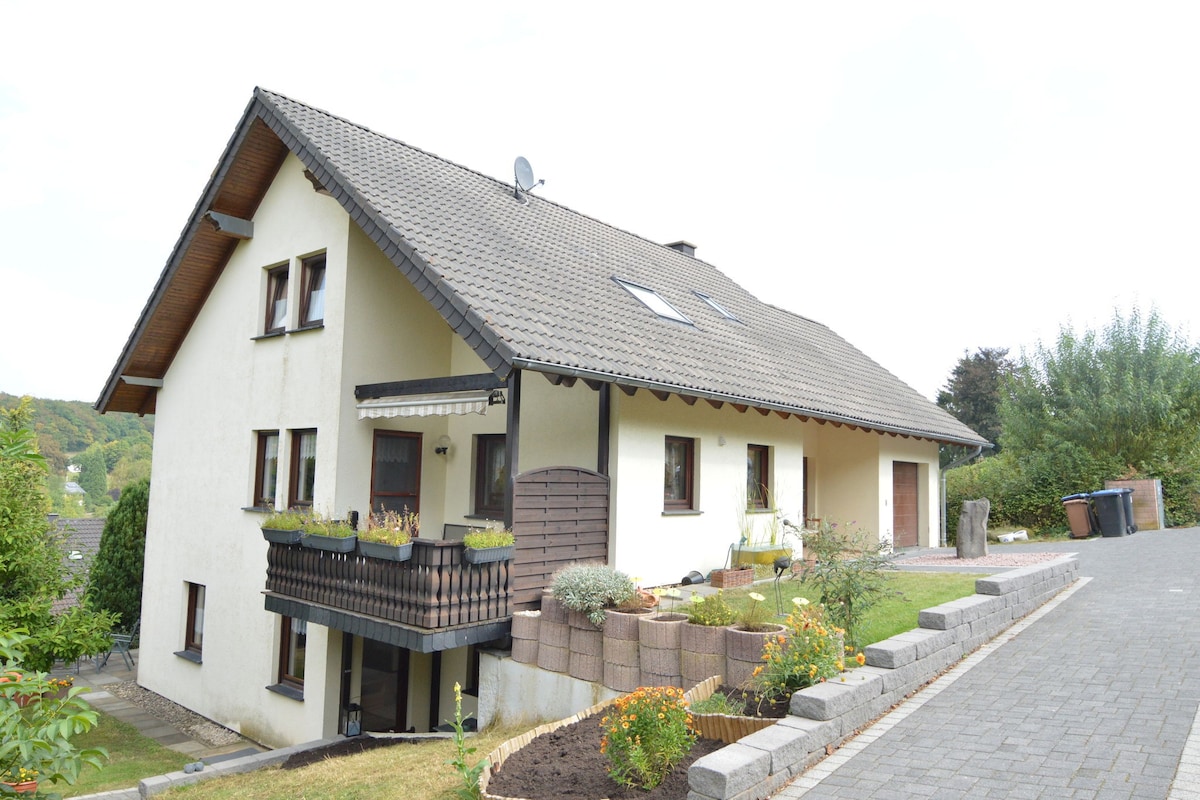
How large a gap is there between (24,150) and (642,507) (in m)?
34.1

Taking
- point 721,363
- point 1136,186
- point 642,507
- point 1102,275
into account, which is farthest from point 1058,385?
point 642,507

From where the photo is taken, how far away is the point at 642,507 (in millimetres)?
11500

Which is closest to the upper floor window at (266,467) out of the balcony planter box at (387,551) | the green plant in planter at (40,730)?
the balcony planter box at (387,551)

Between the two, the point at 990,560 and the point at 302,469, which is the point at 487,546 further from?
the point at 990,560

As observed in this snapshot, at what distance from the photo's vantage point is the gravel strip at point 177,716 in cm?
1307

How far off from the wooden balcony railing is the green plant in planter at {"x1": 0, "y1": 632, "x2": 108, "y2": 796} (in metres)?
3.93

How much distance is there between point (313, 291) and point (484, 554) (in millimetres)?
6416

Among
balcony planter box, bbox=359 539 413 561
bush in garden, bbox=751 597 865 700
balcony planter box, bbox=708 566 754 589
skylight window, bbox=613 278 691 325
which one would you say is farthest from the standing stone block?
balcony planter box, bbox=359 539 413 561

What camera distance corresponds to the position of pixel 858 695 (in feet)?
21.9

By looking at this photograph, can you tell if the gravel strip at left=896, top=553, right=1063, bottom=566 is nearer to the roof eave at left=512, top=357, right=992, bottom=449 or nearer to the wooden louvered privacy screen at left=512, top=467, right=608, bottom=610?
the roof eave at left=512, top=357, right=992, bottom=449

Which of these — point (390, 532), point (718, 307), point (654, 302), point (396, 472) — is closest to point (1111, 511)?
point (718, 307)

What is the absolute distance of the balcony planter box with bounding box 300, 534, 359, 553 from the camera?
9.88m

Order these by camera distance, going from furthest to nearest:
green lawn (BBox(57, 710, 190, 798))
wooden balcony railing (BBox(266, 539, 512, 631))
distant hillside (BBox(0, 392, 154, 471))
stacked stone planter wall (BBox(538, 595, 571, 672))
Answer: distant hillside (BBox(0, 392, 154, 471)) → green lawn (BBox(57, 710, 190, 798)) → stacked stone planter wall (BBox(538, 595, 571, 672)) → wooden balcony railing (BBox(266, 539, 512, 631))

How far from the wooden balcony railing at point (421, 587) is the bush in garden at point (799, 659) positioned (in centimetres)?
341
